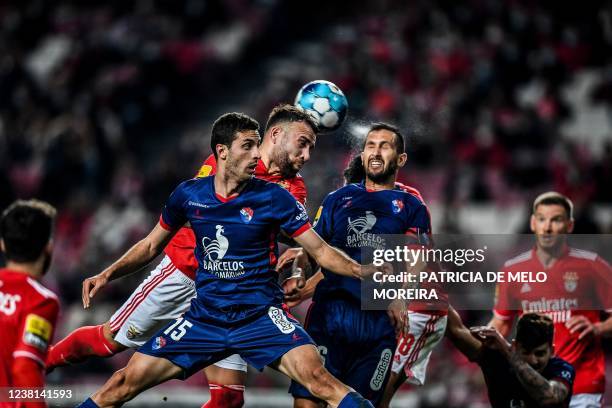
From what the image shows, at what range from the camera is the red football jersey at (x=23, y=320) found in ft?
16.4

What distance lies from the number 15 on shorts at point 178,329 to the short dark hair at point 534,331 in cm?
236

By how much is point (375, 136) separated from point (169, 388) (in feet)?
19.6

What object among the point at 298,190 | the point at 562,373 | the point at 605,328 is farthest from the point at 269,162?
the point at 605,328

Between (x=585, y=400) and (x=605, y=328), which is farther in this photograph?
(x=585, y=400)

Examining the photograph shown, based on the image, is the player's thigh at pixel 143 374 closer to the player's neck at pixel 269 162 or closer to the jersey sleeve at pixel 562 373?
the player's neck at pixel 269 162

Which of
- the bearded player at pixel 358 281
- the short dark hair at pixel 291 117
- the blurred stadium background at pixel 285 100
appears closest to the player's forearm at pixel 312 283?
the bearded player at pixel 358 281

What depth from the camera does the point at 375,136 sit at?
23.2ft

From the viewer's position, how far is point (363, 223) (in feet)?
22.6

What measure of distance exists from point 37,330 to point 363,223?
263 centimetres

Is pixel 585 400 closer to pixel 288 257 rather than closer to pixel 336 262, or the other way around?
pixel 288 257

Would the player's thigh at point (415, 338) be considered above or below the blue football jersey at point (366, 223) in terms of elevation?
below

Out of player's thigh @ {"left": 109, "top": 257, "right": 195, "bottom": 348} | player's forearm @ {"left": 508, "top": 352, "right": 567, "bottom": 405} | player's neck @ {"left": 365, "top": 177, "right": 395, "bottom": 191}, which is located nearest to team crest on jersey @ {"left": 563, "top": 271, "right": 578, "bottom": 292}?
player's forearm @ {"left": 508, "top": 352, "right": 567, "bottom": 405}

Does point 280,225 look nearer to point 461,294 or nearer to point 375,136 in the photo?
point 375,136

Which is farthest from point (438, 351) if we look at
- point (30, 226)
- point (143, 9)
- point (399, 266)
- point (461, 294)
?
point (143, 9)
